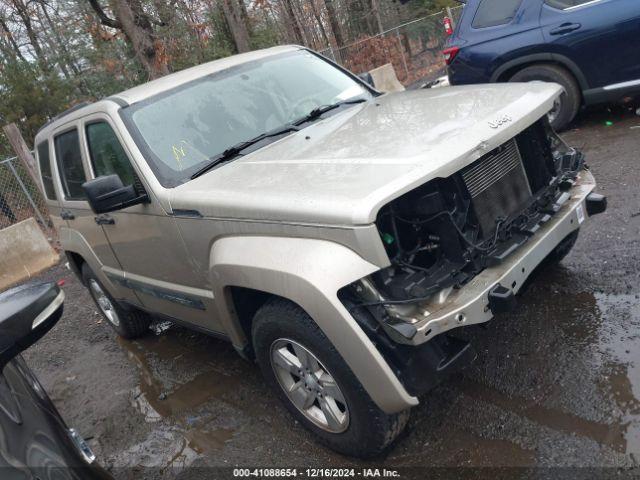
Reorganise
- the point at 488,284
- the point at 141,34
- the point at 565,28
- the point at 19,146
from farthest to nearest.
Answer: the point at 141,34, the point at 19,146, the point at 565,28, the point at 488,284

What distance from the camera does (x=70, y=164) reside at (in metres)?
4.50

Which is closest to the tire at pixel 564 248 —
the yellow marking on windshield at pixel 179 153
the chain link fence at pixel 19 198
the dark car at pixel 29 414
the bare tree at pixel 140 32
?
the yellow marking on windshield at pixel 179 153

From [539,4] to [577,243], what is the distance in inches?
138

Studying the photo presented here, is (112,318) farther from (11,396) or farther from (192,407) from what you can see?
(11,396)

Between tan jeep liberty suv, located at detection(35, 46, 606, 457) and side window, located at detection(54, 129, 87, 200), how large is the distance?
0.19 meters

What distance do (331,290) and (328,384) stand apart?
628mm

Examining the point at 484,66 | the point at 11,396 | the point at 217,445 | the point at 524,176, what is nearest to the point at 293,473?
the point at 217,445

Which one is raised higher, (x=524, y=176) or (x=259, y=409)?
(x=524, y=176)

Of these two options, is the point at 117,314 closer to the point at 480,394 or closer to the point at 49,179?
the point at 49,179

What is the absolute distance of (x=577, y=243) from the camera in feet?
14.2

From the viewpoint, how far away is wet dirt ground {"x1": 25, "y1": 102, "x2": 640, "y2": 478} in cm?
270

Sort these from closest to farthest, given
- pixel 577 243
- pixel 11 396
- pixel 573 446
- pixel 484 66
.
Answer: pixel 11 396
pixel 573 446
pixel 577 243
pixel 484 66

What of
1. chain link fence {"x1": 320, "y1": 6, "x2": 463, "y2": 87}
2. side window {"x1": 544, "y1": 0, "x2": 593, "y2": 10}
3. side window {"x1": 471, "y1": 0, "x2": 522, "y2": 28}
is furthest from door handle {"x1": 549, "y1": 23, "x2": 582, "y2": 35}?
chain link fence {"x1": 320, "y1": 6, "x2": 463, "y2": 87}

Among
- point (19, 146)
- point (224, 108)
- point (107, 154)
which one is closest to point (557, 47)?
point (224, 108)
